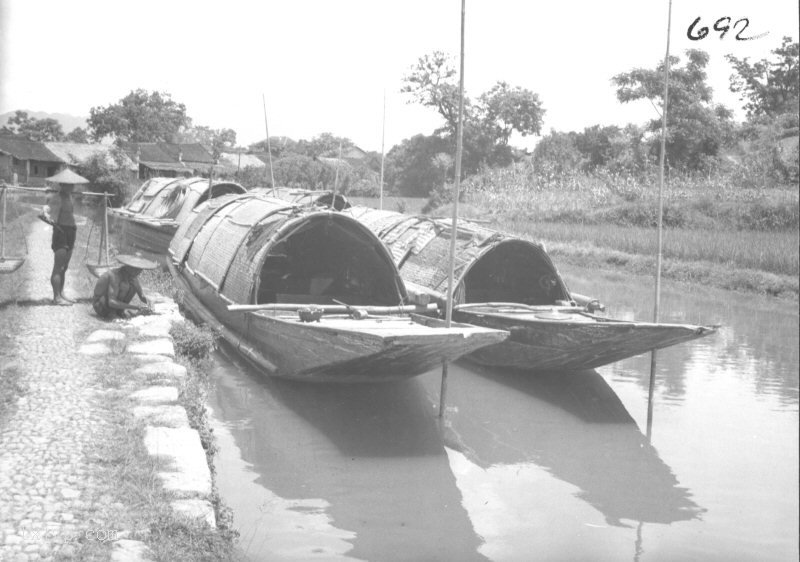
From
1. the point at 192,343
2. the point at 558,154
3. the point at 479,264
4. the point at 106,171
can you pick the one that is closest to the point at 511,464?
the point at 192,343

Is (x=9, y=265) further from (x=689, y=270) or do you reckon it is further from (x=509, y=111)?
(x=509, y=111)

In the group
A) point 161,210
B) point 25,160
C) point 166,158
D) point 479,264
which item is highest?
point 166,158

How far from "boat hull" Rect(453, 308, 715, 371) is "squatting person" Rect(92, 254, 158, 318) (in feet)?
9.14

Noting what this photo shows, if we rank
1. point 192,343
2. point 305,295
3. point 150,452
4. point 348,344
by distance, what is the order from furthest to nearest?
point 305,295 < point 192,343 < point 348,344 < point 150,452

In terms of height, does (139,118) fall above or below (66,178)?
above

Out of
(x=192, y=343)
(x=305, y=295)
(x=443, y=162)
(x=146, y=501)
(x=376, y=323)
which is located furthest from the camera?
(x=443, y=162)

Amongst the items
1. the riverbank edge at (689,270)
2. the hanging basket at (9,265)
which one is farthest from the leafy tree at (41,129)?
the riverbank edge at (689,270)

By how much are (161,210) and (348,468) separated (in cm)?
887

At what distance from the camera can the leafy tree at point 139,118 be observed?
13.5 m

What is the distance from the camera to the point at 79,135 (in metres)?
14.9

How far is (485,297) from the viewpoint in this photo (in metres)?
8.30

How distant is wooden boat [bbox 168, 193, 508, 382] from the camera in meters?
5.00

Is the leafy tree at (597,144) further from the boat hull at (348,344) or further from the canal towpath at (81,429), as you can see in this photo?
the canal towpath at (81,429)

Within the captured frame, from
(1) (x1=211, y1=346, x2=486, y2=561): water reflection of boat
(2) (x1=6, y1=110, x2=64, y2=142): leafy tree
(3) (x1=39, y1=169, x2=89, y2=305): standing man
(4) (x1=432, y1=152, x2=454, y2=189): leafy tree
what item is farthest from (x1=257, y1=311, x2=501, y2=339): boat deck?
(4) (x1=432, y1=152, x2=454, y2=189): leafy tree
